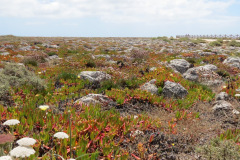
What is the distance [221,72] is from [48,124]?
10.6m

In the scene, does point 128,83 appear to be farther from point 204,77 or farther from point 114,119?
point 204,77

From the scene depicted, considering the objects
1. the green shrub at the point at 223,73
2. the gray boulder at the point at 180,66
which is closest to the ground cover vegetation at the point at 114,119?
the green shrub at the point at 223,73

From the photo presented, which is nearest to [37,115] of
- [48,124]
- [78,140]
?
[48,124]

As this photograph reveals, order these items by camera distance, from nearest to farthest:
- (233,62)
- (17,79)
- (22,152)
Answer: (22,152) < (17,79) < (233,62)

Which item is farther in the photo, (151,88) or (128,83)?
(128,83)

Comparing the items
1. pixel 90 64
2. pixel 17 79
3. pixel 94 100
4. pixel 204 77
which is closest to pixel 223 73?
pixel 204 77

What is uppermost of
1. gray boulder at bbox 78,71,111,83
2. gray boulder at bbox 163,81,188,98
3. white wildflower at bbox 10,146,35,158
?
white wildflower at bbox 10,146,35,158

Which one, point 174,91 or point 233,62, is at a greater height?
point 233,62

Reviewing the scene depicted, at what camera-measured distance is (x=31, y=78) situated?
7.12 metres

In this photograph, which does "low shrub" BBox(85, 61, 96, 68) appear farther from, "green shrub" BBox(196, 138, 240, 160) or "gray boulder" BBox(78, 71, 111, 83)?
"green shrub" BBox(196, 138, 240, 160)

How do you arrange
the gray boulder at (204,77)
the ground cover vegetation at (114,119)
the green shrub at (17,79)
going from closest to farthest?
the ground cover vegetation at (114,119) → the green shrub at (17,79) → the gray boulder at (204,77)

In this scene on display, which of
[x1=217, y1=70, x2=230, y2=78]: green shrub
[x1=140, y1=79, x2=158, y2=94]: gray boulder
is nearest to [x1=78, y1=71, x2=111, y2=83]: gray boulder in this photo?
[x1=140, y1=79, x2=158, y2=94]: gray boulder

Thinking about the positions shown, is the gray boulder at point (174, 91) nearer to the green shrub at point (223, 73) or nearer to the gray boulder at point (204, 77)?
the gray boulder at point (204, 77)

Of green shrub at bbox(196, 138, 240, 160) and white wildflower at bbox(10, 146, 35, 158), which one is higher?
white wildflower at bbox(10, 146, 35, 158)
